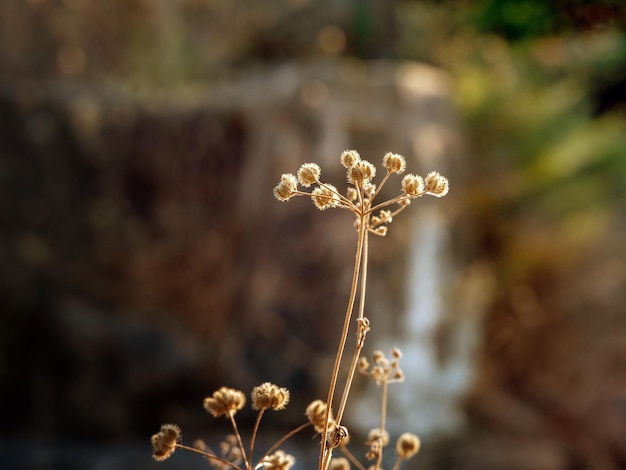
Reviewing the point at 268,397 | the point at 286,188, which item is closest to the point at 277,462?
the point at 268,397

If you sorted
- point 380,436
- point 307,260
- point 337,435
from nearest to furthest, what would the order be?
point 337,435 < point 380,436 < point 307,260

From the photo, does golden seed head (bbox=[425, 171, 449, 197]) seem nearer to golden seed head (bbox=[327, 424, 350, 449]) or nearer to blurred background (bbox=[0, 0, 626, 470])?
golden seed head (bbox=[327, 424, 350, 449])

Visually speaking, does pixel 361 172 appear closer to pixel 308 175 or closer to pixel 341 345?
pixel 308 175

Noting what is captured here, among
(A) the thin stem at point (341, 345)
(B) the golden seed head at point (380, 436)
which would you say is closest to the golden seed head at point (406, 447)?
(B) the golden seed head at point (380, 436)

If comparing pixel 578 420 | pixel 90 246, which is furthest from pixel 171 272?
pixel 578 420

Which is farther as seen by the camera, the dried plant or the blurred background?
the blurred background

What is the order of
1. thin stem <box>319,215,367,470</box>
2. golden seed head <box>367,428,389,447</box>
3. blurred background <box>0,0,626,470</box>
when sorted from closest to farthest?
thin stem <box>319,215,367,470</box> < golden seed head <box>367,428,389,447</box> < blurred background <box>0,0,626,470</box>

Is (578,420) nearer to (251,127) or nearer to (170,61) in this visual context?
(251,127)

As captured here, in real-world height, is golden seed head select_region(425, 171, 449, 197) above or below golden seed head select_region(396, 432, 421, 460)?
above

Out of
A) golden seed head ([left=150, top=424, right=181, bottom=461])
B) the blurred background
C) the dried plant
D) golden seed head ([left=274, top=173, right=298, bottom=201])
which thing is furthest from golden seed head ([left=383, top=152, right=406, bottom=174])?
the blurred background
